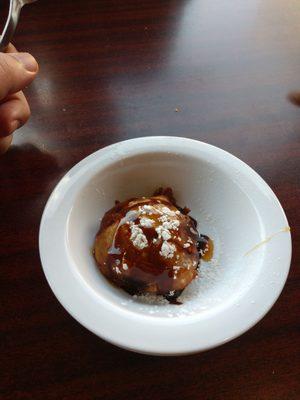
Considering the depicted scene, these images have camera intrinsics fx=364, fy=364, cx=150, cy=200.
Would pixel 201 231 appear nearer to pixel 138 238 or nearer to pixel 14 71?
pixel 138 238

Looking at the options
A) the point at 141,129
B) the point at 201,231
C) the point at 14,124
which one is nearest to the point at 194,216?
the point at 201,231

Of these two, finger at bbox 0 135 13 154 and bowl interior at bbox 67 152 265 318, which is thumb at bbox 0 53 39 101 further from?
bowl interior at bbox 67 152 265 318

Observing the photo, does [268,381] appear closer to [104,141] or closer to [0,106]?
[104,141]

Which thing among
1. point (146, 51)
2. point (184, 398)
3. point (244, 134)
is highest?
point (146, 51)

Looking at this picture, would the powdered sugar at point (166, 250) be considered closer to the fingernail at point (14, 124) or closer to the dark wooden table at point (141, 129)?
the dark wooden table at point (141, 129)

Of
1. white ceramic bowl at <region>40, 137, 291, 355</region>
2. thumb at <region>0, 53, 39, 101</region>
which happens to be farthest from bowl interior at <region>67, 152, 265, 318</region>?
thumb at <region>0, 53, 39, 101</region>

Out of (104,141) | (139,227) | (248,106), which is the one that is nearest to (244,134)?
(248,106)

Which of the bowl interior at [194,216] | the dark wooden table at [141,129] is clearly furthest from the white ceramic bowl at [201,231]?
the dark wooden table at [141,129]
